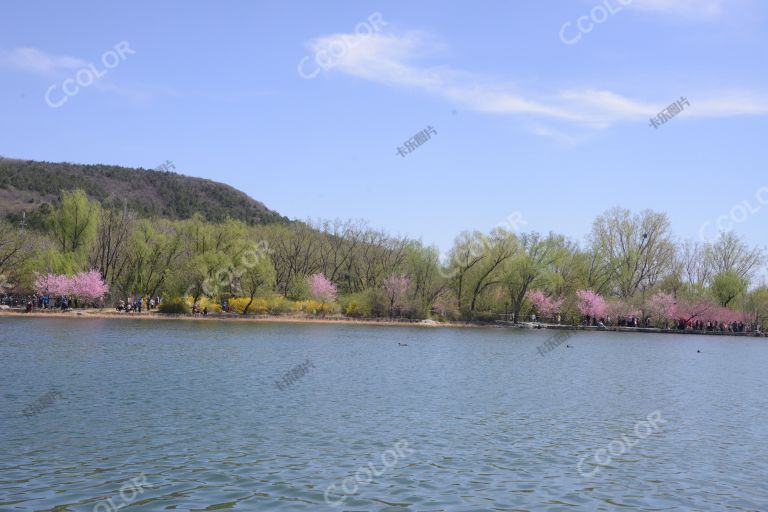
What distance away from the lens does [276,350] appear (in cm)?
3978

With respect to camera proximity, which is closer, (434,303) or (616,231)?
(434,303)

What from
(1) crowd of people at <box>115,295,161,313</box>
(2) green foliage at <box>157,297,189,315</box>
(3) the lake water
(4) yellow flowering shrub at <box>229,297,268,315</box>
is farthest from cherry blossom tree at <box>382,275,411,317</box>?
(3) the lake water

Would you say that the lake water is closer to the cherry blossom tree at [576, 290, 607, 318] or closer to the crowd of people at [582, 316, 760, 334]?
the cherry blossom tree at [576, 290, 607, 318]

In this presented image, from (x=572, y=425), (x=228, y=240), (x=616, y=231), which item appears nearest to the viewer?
(x=572, y=425)

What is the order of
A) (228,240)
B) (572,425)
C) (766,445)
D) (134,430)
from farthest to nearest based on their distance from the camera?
(228,240), (572,425), (766,445), (134,430)

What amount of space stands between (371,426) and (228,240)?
64.9 meters

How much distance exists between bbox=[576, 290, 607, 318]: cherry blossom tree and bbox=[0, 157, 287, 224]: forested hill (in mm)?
74667

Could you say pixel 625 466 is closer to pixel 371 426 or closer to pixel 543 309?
pixel 371 426

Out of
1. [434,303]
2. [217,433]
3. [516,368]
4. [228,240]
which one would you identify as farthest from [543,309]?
[217,433]

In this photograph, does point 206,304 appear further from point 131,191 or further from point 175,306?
point 131,191

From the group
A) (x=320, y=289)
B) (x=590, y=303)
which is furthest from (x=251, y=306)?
(x=590, y=303)

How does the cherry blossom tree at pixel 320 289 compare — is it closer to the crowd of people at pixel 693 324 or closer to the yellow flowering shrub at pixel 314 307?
the yellow flowering shrub at pixel 314 307

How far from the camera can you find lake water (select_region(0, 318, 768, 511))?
40.8ft

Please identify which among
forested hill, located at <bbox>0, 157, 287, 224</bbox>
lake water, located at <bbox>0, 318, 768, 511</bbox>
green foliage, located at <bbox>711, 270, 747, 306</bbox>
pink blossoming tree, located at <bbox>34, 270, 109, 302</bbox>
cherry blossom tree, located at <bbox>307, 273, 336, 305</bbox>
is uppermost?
forested hill, located at <bbox>0, 157, 287, 224</bbox>
